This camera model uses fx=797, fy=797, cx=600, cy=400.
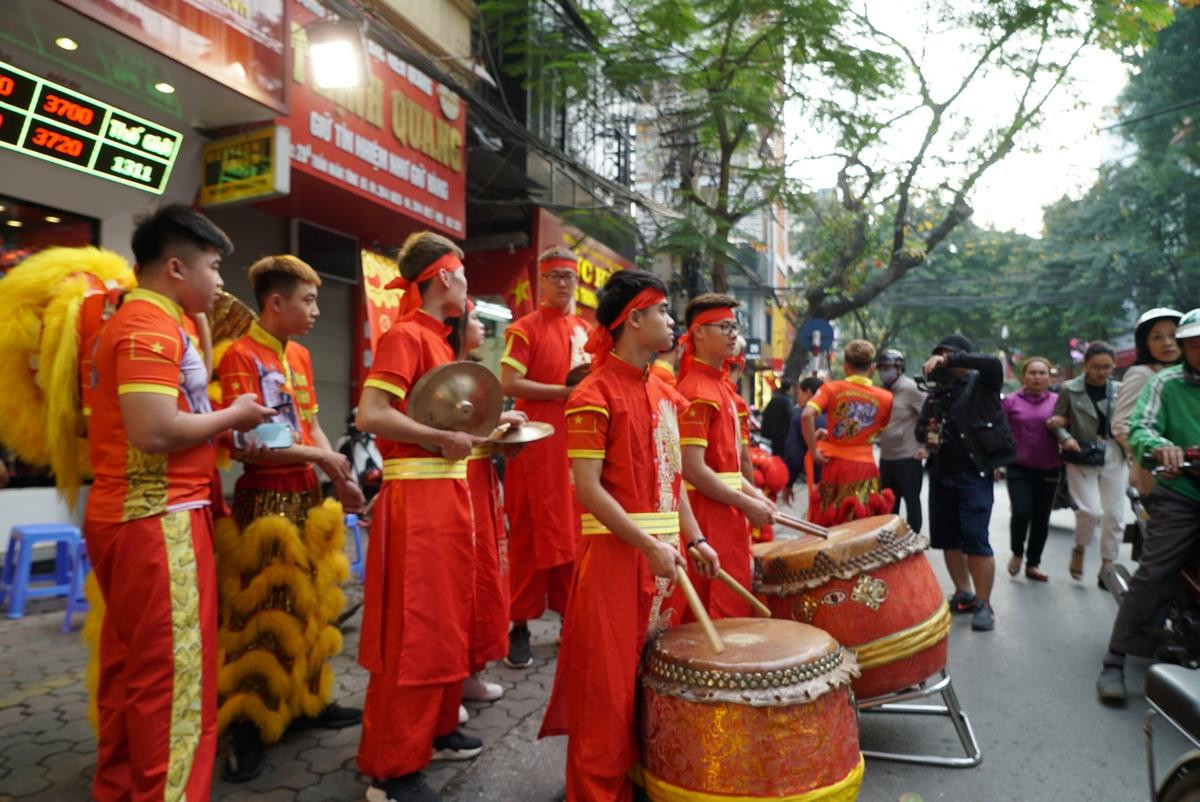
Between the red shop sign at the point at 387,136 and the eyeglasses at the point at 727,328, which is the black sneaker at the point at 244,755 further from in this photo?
the red shop sign at the point at 387,136

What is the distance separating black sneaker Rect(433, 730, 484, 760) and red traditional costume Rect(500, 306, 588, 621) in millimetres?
1222

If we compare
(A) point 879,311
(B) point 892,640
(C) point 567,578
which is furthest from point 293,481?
(A) point 879,311

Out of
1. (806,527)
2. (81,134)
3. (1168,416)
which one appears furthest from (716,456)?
(81,134)

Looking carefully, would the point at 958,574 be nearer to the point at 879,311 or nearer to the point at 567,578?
the point at 567,578

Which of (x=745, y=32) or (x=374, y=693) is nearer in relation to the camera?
(x=374, y=693)

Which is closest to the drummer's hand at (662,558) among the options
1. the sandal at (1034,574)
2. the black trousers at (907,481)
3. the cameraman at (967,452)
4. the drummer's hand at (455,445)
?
the drummer's hand at (455,445)

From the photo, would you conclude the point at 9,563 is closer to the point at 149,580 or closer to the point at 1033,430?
the point at 149,580

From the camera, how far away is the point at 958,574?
5.77 meters

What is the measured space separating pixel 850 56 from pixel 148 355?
362 inches

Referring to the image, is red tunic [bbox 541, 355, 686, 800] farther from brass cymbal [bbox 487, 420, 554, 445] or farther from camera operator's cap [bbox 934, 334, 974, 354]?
camera operator's cap [bbox 934, 334, 974, 354]

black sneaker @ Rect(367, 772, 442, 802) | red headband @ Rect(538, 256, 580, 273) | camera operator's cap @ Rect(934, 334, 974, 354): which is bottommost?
black sneaker @ Rect(367, 772, 442, 802)

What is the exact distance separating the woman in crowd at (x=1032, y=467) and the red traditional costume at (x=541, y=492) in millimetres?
4231

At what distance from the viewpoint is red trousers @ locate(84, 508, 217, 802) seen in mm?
2377

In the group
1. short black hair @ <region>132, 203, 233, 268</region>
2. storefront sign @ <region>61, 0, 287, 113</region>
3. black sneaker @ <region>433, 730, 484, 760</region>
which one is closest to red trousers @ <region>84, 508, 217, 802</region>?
short black hair @ <region>132, 203, 233, 268</region>
